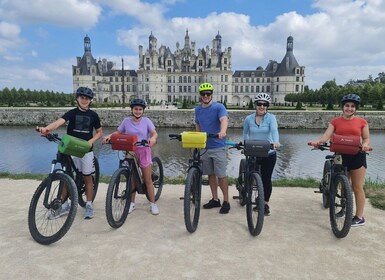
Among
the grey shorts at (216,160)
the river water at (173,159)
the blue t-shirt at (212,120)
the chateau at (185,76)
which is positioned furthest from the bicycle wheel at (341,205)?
the chateau at (185,76)

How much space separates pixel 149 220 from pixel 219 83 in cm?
7680

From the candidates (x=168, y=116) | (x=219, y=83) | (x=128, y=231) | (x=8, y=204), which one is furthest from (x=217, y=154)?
(x=219, y=83)

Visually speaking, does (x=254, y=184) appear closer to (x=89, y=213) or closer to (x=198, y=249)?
(x=198, y=249)

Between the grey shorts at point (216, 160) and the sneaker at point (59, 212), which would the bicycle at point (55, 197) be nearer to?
the sneaker at point (59, 212)

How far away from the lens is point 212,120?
416 centimetres

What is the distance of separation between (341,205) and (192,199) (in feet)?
5.85

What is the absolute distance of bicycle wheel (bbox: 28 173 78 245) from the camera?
326 cm

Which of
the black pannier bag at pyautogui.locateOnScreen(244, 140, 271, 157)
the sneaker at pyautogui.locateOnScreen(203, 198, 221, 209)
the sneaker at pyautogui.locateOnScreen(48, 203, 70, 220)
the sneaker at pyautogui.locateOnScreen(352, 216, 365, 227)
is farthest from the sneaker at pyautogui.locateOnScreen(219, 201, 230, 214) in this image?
the sneaker at pyautogui.locateOnScreen(48, 203, 70, 220)

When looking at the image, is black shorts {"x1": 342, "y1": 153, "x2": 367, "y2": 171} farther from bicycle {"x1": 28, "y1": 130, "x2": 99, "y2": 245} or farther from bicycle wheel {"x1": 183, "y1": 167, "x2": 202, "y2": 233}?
bicycle {"x1": 28, "y1": 130, "x2": 99, "y2": 245}

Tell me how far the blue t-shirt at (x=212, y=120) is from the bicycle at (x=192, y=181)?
0.33m

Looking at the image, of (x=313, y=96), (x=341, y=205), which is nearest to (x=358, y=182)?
(x=341, y=205)

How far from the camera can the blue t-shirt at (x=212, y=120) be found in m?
4.13

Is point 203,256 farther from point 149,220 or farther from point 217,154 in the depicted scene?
point 217,154

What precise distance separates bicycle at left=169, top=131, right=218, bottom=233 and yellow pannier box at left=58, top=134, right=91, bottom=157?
3.70 ft
